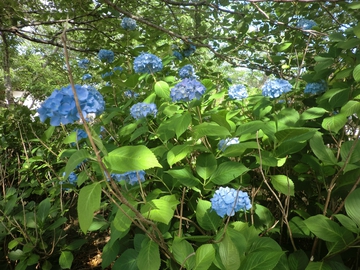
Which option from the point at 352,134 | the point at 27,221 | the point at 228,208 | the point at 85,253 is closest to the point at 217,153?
the point at 228,208

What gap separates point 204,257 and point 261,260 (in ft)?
0.74

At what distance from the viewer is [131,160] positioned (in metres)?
0.78

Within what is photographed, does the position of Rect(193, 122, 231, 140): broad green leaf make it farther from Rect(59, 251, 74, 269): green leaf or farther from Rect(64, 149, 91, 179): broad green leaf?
Rect(59, 251, 74, 269): green leaf

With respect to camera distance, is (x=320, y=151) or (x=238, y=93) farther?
(x=238, y=93)

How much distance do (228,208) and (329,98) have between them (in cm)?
97

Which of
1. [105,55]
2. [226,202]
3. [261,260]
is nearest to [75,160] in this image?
[226,202]

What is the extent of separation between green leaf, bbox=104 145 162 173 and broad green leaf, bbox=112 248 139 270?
27.9 inches

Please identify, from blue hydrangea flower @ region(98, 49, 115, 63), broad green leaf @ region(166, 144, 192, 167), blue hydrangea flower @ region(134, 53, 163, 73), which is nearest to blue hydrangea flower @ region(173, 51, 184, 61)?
blue hydrangea flower @ region(98, 49, 115, 63)

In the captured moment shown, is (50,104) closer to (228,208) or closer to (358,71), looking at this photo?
(228,208)

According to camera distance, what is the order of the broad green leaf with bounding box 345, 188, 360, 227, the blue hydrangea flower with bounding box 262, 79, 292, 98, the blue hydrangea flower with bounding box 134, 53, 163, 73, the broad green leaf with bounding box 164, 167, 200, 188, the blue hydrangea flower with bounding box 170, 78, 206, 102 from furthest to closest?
the blue hydrangea flower with bounding box 134, 53, 163, 73 < the blue hydrangea flower with bounding box 262, 79, 292, 98 < the blue hydrangea flower with bounding box 170, 78, 206, 102 < the broad green leaf with bounding box 164, 167, 200, 188 < the broad green leaf with bounding box 345, 188, 360, 227

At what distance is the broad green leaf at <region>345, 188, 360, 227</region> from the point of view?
0.98 meters

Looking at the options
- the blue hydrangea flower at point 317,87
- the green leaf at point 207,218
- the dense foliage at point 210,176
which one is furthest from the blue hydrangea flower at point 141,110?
the blue hydrangea flower at point 317,87

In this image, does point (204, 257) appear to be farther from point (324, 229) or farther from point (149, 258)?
point (324, 229)

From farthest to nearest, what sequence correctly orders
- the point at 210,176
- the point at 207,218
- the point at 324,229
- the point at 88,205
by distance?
the point at 210,176 → the point at 207,218 → the point at 324,229 → the point at 88,205
